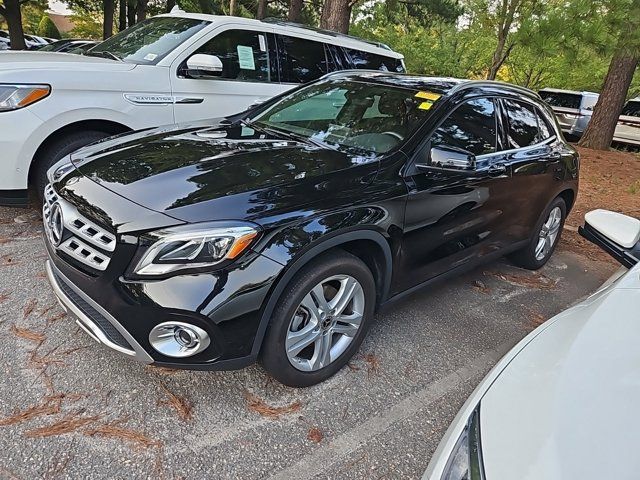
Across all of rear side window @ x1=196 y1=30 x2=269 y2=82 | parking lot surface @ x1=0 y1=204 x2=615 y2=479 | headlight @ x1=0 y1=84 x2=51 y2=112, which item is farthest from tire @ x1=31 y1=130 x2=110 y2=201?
rear side window @ x1=196 y1=30 x2=269 y2=82

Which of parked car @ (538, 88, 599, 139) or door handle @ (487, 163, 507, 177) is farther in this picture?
parked car @ (538, 88, 599, 139)

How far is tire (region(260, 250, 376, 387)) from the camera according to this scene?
224cm

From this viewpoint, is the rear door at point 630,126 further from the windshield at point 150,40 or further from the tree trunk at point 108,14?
the tree trunk at point 108,14

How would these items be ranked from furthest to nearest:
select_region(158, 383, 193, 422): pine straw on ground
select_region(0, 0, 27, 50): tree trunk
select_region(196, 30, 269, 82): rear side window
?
select_region(0, 0, 27, 50): tree trunk
select_region(196, 30, 269, 82): rear side window
select_region(158, 383, 193, 422): pine straw on ground

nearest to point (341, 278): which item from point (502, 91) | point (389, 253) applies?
point (389, 253)

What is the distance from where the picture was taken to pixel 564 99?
1355 centimetres

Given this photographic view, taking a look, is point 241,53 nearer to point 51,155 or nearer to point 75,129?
point 75,129

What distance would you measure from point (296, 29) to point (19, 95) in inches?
117

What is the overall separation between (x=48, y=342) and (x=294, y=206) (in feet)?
5.39

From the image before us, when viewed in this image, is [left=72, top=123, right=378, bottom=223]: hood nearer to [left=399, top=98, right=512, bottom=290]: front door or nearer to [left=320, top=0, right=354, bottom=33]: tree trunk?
[left=399, top=98, right=512, bottom=290]: front door

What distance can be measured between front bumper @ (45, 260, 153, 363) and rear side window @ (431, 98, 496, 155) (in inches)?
78.6

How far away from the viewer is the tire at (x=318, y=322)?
2240 mm

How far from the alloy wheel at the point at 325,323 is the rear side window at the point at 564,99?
43.5 ft

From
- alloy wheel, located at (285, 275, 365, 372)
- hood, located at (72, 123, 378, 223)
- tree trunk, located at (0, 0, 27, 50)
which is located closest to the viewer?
hood, located at (72, 123, 378, 223)
